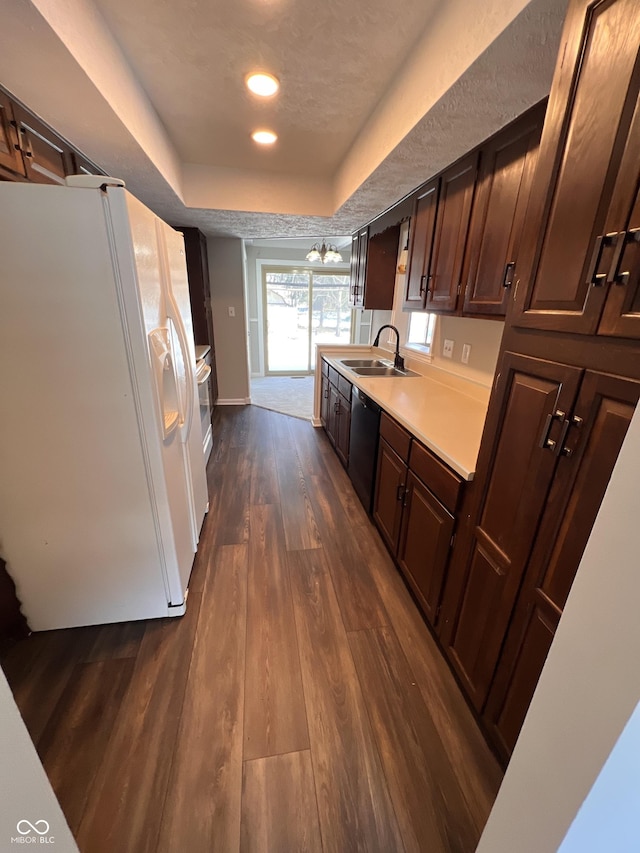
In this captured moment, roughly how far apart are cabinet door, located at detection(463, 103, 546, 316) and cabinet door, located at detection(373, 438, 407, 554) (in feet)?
2.89

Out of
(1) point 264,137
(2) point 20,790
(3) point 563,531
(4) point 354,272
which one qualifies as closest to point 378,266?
(4) point 354,272

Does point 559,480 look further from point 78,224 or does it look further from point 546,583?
point 78,224

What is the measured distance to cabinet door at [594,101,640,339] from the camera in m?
0.69

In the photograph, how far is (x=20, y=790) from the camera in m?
0.58

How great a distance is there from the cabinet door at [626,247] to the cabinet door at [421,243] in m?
1.51

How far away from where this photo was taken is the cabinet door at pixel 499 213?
1.38 meters

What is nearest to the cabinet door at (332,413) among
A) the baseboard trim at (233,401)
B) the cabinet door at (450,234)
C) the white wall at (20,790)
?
the cabinet door at (450,234)

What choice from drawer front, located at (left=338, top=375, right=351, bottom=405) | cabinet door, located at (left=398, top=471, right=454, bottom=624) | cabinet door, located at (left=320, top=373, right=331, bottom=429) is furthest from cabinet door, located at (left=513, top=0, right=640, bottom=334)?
cabinet door, located at (left=320, top=373, right=331, bottom=429)

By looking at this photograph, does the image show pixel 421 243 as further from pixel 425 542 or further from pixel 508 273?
pixel 425 542

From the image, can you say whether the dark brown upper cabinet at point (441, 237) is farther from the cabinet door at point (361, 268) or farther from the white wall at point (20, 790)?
the white wall at point (20, 790)

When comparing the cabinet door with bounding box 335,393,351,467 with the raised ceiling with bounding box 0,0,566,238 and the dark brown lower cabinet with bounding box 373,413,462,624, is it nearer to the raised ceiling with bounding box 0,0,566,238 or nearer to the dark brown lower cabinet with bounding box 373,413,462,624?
the dark brown lower cabinet with bounding box 373,413,462,624

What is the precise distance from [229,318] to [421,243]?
3262mm

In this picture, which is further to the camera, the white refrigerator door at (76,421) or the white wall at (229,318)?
the white wall at (229,318)

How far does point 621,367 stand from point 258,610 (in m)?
1.76
